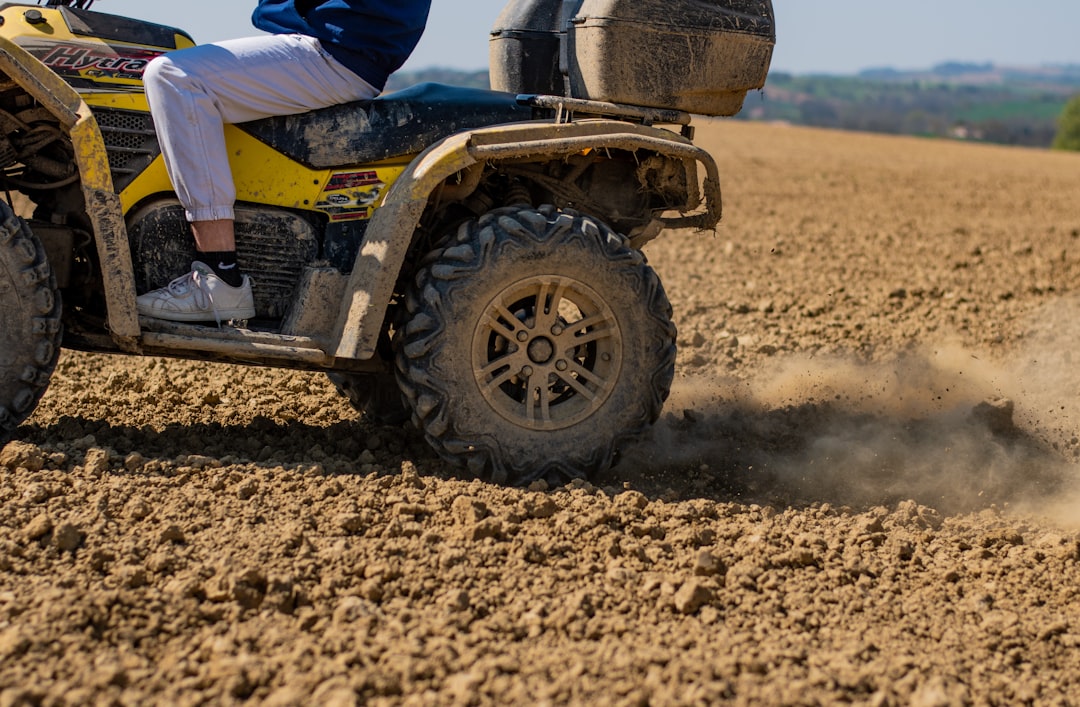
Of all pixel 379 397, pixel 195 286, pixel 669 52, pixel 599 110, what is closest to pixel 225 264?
pixel 195 286

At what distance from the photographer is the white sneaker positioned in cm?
449

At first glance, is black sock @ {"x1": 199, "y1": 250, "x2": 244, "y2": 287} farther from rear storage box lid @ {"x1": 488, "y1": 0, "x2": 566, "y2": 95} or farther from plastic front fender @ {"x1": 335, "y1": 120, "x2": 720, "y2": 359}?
rear storage box lid @ {"x1": 488, "y1": 0, "x2": 566, "y2": 95}

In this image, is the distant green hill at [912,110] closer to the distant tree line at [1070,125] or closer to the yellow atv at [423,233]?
the distant tree line at [1070,125]

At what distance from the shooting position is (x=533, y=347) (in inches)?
188

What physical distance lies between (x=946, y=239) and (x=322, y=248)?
979 centimetres

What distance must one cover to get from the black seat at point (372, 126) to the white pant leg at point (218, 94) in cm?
8

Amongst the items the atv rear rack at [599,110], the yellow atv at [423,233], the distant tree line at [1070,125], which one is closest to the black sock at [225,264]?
the yellow atv at [423,233]

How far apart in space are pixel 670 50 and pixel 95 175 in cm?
208

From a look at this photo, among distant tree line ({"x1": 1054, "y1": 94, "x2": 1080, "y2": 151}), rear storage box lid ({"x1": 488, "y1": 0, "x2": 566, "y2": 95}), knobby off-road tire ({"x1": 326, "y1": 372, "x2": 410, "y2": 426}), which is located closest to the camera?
rear storage box lid ({"x1": 488, "y1": 0, "x2": 566, "y2": 95})

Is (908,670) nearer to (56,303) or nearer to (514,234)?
(514,234)

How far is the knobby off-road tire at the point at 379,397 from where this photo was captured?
564cm

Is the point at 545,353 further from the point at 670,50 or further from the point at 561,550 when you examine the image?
the point at 670,50

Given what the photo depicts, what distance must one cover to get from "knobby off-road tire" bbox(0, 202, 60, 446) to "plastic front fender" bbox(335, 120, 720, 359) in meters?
0.98

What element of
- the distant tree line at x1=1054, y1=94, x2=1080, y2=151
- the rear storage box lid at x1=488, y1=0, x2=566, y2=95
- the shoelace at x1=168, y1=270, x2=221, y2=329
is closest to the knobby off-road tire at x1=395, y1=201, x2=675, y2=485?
the shoelace at x1=168, y1=270, x2=221, y2=329
